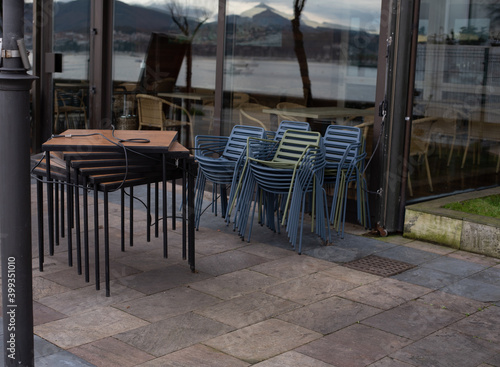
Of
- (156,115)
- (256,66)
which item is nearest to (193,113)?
(156,115)

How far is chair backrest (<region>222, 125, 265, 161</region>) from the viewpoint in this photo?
6648 mm

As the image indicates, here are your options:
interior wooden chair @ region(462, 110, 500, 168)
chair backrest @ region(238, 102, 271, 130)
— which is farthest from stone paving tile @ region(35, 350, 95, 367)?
interior wooden chair @ region(462, 110, 500, 168)

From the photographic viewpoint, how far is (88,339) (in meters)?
3.85

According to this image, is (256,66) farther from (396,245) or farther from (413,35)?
(396,245)

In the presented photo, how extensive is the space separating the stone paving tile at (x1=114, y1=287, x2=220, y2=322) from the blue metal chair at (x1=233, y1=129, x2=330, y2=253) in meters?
1.32

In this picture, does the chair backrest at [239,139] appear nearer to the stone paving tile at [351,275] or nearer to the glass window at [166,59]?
the glass window at [166,59]

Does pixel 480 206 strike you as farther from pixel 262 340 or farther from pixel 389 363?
pixel 262 340

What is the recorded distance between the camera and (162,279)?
498 centimetres

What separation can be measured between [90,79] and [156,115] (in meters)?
1.22

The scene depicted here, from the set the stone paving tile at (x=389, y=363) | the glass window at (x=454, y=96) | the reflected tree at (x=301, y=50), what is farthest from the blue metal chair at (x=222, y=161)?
the stone paving tile at (x=389, y=363)

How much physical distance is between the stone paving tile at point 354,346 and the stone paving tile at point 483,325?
45 cm

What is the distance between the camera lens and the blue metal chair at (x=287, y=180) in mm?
5734

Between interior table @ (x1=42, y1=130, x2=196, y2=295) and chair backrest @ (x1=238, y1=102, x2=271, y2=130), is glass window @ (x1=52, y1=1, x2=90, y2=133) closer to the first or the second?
chair backrest @ (x1=238, y1=102, x2=271, y2=130)

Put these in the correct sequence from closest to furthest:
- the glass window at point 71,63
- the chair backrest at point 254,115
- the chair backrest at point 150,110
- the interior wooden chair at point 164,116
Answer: the chair backrest at point 254,115 → the interior wooden chair at point 164,116 → the chair backrest at point 150,110 → the glass window at point 71,63
